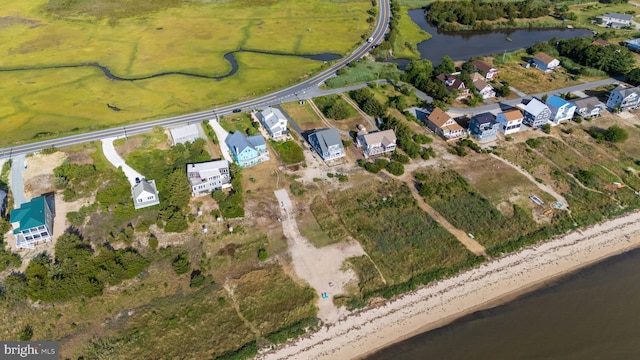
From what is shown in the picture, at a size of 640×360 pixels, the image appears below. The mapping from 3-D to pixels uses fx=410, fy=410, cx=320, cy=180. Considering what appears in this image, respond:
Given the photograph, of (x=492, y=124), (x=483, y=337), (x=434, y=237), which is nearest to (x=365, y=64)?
(x=492, y=124)

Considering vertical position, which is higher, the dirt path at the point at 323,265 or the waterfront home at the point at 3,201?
the dirt path at the point at 323,265

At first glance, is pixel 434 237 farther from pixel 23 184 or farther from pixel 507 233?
pixel 23 184

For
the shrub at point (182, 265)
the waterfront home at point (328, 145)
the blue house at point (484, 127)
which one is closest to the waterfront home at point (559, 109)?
the blue house at point (484, 127)

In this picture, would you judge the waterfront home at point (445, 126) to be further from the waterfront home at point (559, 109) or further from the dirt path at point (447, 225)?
the waterfront home at point (559, 109)

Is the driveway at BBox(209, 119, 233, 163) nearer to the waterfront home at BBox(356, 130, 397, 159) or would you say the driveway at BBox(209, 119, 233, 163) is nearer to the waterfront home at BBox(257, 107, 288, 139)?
the waterfront home at BBox(257, 107, 288, 139)

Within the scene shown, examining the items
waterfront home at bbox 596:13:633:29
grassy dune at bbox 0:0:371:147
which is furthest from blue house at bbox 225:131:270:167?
waterfront home at bbox 596:13:633:29
